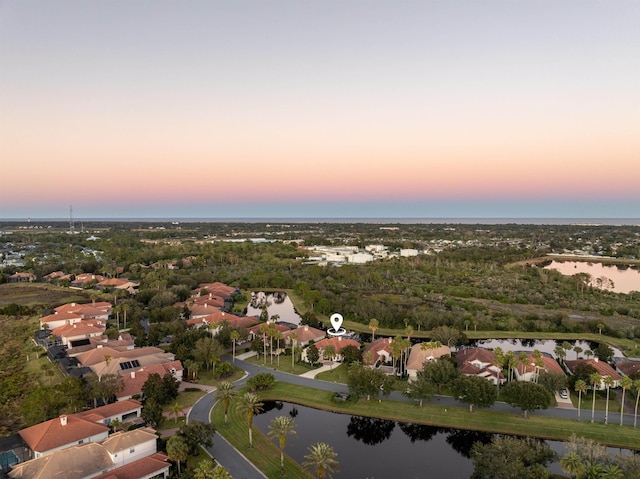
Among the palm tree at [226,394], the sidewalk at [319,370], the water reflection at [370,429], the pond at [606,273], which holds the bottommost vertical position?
the water reflection at [370,429]

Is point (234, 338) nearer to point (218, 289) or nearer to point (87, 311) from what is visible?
point (87, 311)

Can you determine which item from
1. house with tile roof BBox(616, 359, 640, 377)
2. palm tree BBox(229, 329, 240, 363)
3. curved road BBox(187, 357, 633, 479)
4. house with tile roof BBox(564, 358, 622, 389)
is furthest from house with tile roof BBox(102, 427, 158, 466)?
house with tile roof BBox(616, 359, 640, 377)

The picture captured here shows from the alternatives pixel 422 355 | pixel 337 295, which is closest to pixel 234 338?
pixel 422 355

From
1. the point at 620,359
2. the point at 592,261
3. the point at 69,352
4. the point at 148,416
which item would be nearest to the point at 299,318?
the point at 69,352

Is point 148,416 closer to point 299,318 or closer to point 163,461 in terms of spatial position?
point 163,461

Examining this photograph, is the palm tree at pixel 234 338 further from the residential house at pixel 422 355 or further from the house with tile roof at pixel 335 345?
the residential house at pixel 422 355

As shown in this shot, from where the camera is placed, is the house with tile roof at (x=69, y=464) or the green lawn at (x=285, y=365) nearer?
the house with tile roof at (x=69, y=464)

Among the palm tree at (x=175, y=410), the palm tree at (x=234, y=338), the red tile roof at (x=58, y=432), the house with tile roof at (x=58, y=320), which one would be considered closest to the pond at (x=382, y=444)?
the palm tree at (x=175, y=410)
